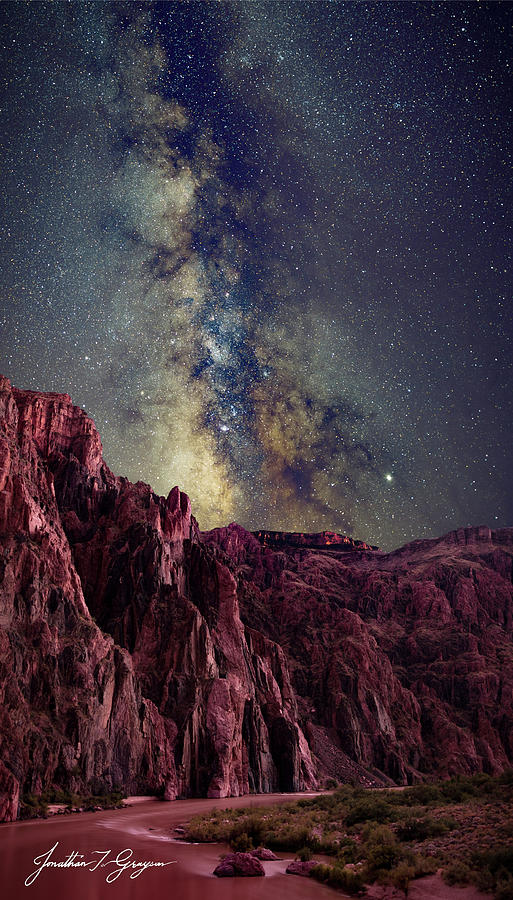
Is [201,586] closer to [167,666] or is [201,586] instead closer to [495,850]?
[167,666]

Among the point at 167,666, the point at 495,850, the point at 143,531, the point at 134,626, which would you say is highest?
the point at 143,531

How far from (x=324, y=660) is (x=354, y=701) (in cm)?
1286

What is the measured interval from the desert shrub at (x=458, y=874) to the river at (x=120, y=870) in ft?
10.7

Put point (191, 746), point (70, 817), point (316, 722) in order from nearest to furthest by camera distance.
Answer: point (70, 817) < point (191, 746) < point (316, 722)

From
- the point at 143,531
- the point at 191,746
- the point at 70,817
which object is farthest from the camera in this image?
the point at 143,531

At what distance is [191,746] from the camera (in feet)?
219

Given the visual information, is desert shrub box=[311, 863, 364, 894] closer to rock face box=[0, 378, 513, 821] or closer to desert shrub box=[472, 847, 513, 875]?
desert shrub box=[472, 847, 513, 875]

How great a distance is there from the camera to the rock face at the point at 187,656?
5156 cm

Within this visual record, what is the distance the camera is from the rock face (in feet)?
169

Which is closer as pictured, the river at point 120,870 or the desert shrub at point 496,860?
the desert shrub at point 496,860

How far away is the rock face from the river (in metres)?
10.3

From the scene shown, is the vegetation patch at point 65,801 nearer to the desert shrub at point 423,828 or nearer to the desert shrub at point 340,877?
the desert shrub at point 423,828

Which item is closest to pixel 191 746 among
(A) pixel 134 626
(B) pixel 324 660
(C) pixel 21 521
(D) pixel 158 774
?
(D) pixel 158 774
